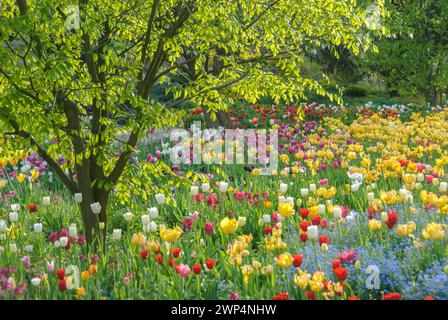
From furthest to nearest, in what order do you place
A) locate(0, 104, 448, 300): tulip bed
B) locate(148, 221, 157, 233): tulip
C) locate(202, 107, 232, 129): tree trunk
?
locate(202, 107, 232, 129): tree trunk
locate(148, 221, 157, 233): tulip
locate(0, 104, 448, 300): tulip bed

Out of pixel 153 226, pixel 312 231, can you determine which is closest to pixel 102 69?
pixel 153 226

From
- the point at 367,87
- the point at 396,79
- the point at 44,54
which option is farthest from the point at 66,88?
the point at 367,87

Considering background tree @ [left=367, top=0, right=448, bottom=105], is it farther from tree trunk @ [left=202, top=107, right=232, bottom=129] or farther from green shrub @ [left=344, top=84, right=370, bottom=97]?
green shrub @ [left=344, top=84, right=370, bottom=97]

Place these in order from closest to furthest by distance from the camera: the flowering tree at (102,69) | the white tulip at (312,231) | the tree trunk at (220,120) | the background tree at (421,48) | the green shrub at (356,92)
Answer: the white tulip at (312,231)
the flowering tree at (102,69)
the tree trunk at (220,120)
the background tree at (421,48)
the green shrub at (356,92)

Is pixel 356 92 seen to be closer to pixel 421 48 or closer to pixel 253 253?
pixel 421 48

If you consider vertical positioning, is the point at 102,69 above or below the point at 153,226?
above

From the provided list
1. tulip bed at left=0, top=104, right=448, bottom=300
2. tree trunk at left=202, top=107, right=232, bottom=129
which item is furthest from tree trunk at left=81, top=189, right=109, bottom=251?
tree trunk at left=202, top=107, right=232, bottom=129

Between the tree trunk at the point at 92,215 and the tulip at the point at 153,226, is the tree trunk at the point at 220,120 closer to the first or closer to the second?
the tree trunk at the point at 92,215

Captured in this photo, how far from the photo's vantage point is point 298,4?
5816mm

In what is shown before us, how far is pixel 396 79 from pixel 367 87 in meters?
7.77

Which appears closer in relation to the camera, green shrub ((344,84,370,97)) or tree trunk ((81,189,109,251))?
tree trunk ((81,189,109,251))

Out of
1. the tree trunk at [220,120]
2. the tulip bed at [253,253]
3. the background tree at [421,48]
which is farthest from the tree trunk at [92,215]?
the background tree at [421,48]

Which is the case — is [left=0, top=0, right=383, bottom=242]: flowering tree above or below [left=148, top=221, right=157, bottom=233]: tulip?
above
